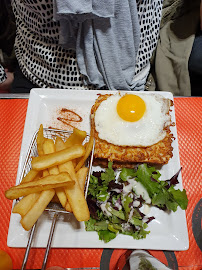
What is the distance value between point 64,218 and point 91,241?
27 cm

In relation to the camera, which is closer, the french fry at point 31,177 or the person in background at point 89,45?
the french fry at point 31,177

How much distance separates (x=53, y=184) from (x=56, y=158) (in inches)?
7.6

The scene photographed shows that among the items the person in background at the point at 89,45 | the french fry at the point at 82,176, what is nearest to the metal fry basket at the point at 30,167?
the french fry at the point at 82,176

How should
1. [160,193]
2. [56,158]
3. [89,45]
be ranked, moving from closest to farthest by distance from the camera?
1. [56,158]
2. [160,193]
3. [89,45]

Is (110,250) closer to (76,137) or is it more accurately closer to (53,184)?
(53,184)

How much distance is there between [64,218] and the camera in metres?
1.92

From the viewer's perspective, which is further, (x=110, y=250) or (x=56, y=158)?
(x=110, y=250)

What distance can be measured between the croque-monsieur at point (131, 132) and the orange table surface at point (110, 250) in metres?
0.29

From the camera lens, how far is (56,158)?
65.7 inches

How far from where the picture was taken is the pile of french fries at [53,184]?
1562 millimetres

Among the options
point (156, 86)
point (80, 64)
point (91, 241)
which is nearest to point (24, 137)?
point (80, 64)

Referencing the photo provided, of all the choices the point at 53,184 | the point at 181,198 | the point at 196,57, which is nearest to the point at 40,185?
the point at 53,184

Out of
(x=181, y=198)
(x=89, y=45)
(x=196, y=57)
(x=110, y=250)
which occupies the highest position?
(x=89, y=45)

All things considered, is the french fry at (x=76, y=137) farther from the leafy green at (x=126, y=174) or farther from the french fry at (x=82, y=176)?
the leafy green at (x=126, y=174)
